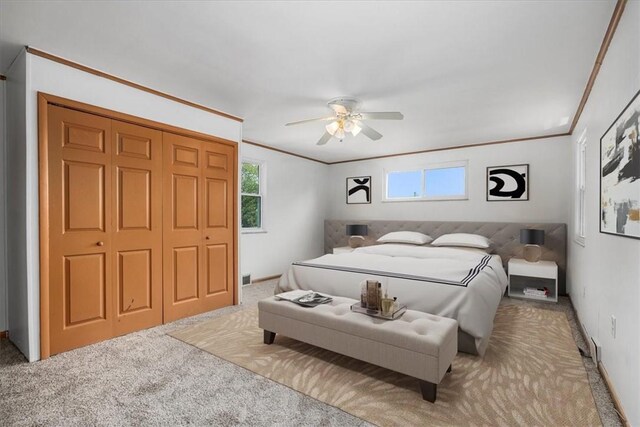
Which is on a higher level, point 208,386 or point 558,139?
point 558,139

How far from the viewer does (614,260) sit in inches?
78.8

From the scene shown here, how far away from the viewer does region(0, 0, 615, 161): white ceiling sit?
192 cm

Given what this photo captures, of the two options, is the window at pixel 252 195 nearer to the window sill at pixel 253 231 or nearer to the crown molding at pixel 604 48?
the window sill at pixel 253 231

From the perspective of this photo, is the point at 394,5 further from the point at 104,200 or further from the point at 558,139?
the point at 558,139

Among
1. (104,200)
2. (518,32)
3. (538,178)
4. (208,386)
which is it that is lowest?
(208,386)

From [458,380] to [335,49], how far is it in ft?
8.39

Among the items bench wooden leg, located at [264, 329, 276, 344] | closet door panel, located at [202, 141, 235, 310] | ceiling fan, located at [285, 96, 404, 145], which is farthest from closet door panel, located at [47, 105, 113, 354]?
ceiling fan, located at [285, 96, 404, 145]

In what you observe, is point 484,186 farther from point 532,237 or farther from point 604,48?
point 604,48

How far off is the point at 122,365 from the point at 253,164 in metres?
3.75

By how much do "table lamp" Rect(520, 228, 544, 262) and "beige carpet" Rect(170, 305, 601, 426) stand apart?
1.44m

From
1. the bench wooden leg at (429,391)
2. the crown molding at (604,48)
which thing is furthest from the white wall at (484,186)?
the bench wooden leg at (429,391)

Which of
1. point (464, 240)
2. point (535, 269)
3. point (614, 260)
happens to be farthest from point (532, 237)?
point (614, 260)

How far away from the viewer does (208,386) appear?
2178mm

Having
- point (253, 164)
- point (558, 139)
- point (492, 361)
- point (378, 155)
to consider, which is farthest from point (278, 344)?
→ point (558, 139)
